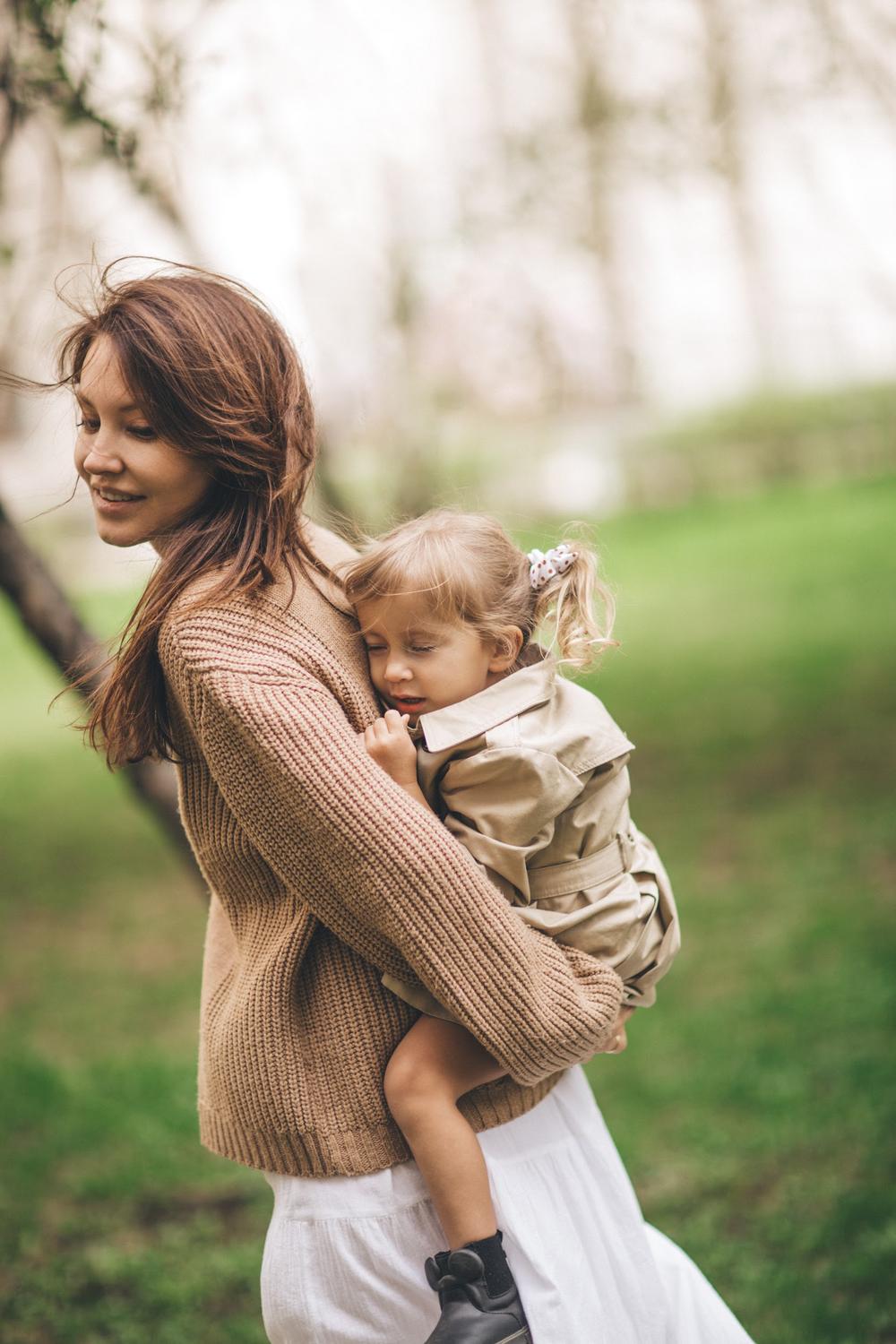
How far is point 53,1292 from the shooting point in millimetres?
3488

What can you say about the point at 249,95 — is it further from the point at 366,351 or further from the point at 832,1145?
the point at 832,1145

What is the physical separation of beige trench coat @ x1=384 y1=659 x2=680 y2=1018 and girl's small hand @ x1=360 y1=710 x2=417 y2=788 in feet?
0.12

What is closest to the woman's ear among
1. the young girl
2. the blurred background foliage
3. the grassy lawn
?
the young girl

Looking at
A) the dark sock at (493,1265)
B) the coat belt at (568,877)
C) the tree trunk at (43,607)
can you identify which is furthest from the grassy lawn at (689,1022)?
the dark sock at (493,1265)

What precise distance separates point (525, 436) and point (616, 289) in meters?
1.08

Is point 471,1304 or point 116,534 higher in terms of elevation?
point 116,534

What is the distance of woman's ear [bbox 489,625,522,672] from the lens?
1759 mm

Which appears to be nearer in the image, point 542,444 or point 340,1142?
point 340,1142

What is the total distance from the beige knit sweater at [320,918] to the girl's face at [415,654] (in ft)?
0.11

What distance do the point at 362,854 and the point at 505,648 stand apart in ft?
1.38

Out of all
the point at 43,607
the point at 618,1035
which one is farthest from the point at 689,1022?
the point at 618,1035

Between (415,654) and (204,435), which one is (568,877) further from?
(204,435)

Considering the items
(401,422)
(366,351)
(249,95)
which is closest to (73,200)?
(249,95)

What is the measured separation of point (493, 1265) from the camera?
1551 millimetres
